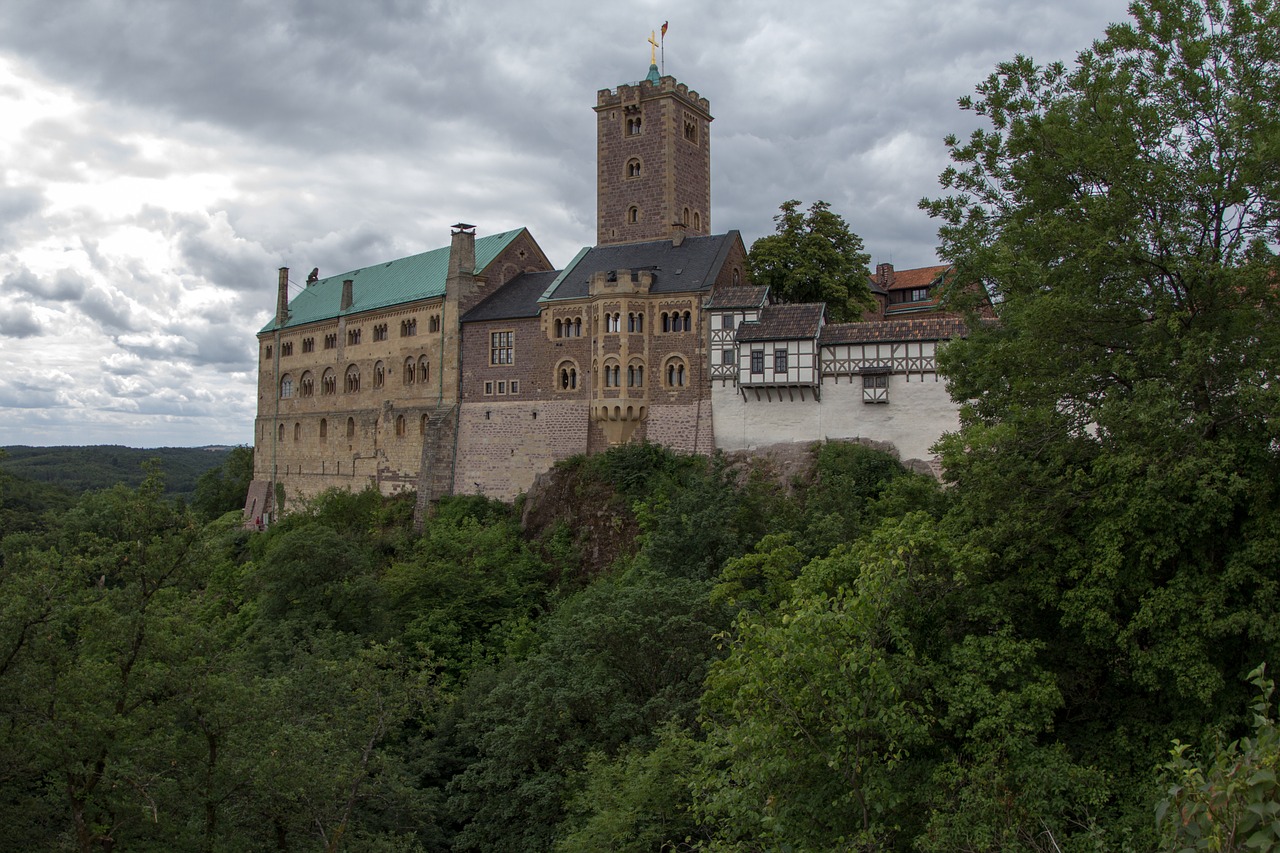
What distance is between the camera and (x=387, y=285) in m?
53.8

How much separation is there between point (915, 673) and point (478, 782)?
44.0ft

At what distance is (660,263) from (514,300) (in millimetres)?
7970

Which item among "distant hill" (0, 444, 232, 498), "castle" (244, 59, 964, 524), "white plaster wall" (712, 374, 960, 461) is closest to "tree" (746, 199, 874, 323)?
"castle" (244, 59, 964, 524)

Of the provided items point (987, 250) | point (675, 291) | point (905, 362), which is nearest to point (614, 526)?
point (675, 291)

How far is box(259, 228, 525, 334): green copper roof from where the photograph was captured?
4966 centimetres

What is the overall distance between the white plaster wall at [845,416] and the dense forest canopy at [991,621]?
48.1ft

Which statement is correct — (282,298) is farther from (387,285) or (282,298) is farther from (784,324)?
(784,324)

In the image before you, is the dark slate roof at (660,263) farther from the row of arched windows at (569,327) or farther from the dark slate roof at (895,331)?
the dark slate roof at (895,331)

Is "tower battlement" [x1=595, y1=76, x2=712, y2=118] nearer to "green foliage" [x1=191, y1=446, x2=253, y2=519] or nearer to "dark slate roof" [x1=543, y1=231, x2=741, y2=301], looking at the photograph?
"dark slate roof" [x1=543, y1=231, x2=741, y2=301]

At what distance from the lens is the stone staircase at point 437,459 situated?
152 ft

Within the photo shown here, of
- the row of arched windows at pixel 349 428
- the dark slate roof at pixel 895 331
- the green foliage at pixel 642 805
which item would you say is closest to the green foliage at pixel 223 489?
the row of arched windows at pixel 349 428

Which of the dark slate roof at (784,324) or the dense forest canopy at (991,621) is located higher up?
the dark slate roof at (784,324)

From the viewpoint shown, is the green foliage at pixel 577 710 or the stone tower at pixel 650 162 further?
the stone tower at pixel 650 162

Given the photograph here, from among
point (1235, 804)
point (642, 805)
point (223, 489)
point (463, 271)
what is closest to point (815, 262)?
point (463, 271)
